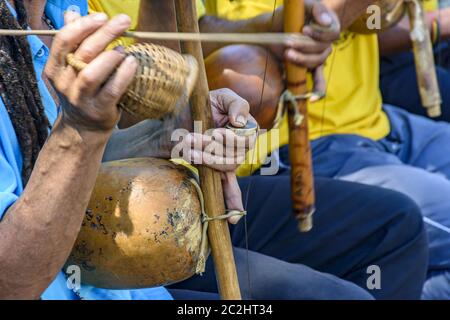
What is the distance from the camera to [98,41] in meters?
0.86

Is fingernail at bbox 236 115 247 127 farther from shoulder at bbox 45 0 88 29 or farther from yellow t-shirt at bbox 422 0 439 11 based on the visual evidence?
yellow t-shirt at bbox 422 0 439 11

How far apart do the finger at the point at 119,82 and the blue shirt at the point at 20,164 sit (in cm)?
22

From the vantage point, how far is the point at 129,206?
3.43 ft

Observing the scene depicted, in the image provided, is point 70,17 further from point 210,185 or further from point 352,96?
point 352,96

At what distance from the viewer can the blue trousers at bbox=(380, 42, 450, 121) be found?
98.9 inches

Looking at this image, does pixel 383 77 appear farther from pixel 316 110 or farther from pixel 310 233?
pixel 310 233

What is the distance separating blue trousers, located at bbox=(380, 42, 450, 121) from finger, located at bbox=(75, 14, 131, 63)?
68.4 inches

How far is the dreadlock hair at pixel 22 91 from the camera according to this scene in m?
1.07

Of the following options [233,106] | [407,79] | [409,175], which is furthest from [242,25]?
[407,79]

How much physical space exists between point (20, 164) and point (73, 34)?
0.30 m

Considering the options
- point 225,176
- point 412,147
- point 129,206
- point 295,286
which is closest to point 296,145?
point 295,286

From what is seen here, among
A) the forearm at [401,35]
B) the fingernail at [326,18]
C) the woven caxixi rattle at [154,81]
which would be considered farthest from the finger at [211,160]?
the forearm at [401,35]

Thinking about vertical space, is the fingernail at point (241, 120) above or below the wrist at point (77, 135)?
below

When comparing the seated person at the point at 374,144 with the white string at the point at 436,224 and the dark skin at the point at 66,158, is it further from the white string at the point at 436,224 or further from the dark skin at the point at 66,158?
the dark skin at the point at 66,158
